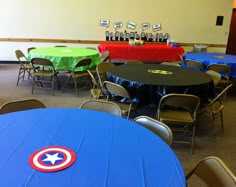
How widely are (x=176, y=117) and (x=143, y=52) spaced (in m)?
4.59

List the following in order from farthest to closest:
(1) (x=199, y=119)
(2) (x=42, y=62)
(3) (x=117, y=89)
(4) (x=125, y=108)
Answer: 1. (2) (x=42, y=62)
2. (1) (x=199, y=119)
3. (4) (x=125, y=108)
4. (3) (x=117, y=89)

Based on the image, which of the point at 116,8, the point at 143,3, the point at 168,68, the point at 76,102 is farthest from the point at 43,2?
the point at 168,68

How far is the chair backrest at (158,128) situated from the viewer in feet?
6.49

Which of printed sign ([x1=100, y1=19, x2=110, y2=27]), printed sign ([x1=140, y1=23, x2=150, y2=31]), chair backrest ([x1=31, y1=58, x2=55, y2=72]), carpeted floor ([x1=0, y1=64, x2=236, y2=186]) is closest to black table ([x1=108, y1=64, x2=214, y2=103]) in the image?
carpeted floor ([x1=0, y1=64, x2=236, y2=186])

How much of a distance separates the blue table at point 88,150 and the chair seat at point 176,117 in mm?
1140

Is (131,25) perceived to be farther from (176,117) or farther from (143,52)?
(176,117)

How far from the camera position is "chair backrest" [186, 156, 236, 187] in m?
1.42

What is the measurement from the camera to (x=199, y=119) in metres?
4.29

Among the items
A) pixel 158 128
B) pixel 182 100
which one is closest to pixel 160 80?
pixel 182 100

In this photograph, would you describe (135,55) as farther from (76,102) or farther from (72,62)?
(76,102)

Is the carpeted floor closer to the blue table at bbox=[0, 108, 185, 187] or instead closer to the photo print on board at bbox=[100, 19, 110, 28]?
the blue table at bbox=[0, 108, 185, 187]

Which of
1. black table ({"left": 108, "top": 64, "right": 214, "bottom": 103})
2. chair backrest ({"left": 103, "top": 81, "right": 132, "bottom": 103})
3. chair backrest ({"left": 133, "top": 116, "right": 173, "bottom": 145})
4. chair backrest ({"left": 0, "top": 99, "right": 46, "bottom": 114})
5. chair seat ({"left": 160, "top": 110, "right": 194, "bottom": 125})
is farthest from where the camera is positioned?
black table ({"left": 108, "top": 64, "right": 214, "bottom": 103})

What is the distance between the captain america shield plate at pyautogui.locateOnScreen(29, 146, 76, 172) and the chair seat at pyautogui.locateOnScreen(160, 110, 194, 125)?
1.72 metres

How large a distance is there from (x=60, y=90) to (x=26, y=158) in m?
4.23
